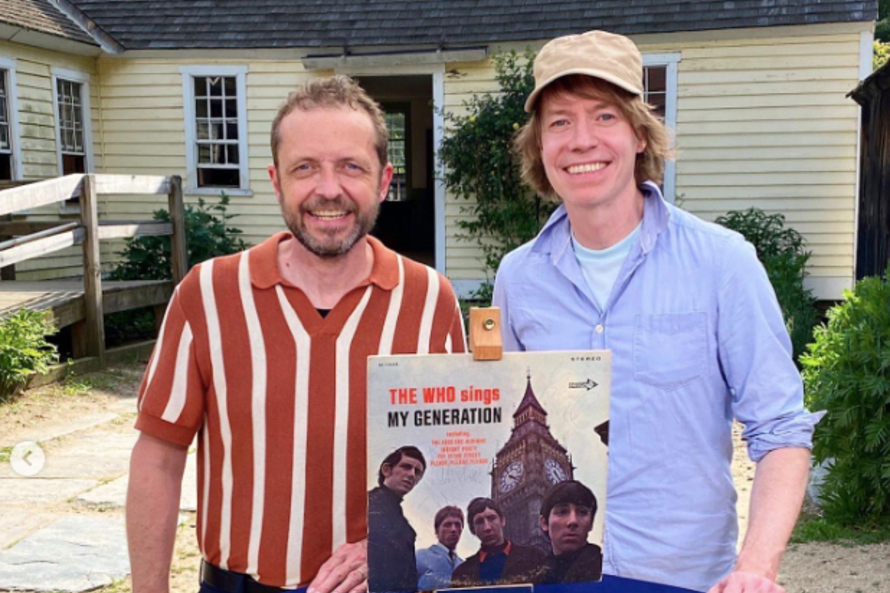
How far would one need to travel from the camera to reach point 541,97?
80.4 inches

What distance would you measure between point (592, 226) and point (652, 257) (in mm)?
150

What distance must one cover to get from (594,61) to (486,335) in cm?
65

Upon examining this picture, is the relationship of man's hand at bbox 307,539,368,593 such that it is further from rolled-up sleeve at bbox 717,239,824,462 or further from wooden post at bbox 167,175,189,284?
wooden post at bbox 167,175,189,284

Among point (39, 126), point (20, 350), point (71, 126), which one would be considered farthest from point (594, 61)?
point (71, 126)

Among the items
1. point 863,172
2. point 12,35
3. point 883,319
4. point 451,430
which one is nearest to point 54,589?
point 451,430

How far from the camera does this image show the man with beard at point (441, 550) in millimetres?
1627

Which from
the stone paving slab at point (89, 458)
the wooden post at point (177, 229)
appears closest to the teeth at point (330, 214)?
the stone paving slab at point (89, 458)

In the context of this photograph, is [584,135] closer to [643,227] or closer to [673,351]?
[643,227]

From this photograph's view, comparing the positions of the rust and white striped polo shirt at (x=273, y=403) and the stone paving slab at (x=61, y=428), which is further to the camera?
the stone paving slab at (x=61, y=428)

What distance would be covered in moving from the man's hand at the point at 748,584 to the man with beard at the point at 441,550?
46cm

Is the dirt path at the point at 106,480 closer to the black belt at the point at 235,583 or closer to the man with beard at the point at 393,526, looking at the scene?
the black belt at the point at 235,583

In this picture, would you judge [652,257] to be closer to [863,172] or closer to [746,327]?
[746,327]

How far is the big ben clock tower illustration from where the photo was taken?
1632mm

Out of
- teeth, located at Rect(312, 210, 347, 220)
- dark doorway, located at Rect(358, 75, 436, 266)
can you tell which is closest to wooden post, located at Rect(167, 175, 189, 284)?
dark doorway, located at Rect(358, 75, 436, 266)
